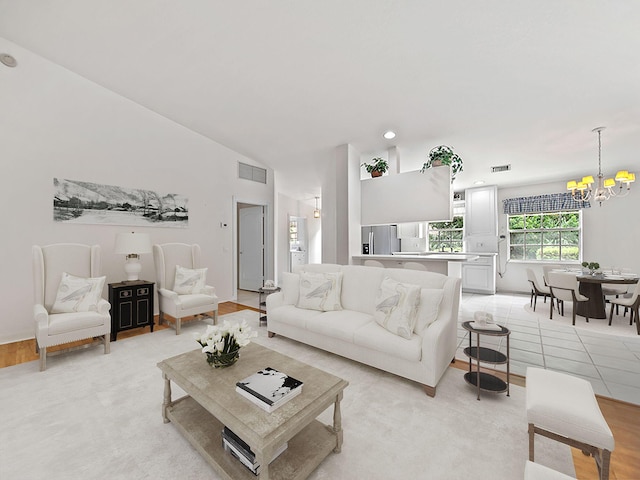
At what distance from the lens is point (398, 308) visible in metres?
2.48

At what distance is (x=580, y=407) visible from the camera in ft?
4.46

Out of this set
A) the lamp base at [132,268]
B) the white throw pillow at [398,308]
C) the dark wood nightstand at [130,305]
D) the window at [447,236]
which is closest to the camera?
the white throw pillow at [398,308]

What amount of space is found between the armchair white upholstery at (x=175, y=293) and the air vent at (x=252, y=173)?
2.06m

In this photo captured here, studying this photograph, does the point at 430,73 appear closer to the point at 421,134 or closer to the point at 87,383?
the point at 421,134

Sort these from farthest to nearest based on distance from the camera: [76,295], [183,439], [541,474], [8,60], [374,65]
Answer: [8,60]
[76,295]
[374,65]
[183,439]
[541,474]

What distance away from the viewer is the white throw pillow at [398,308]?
2408 mm

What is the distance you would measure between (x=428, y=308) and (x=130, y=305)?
369cm

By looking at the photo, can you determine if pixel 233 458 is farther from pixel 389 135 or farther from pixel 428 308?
pixel 389 135

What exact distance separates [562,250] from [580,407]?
6.61 m

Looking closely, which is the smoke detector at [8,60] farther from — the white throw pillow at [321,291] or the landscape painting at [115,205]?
the white throw pillow at [321,291]

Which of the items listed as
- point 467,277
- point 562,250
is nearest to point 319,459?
point 467,277

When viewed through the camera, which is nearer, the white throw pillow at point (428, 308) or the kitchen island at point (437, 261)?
the white throw pillow at point (428, 308)

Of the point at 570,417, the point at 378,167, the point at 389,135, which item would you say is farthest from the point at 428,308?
the point at 378,167

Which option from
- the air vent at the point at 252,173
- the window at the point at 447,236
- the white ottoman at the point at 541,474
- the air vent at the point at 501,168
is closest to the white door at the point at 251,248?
the air vent at the point at 252,173
